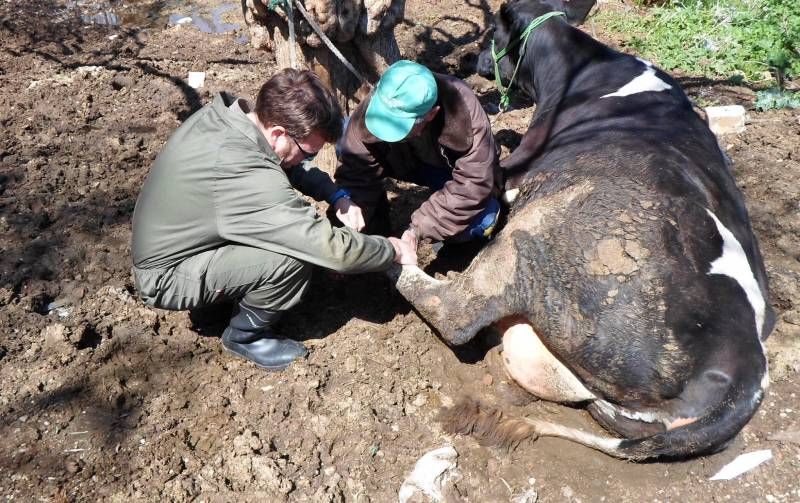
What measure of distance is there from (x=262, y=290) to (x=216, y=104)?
78 centimetres

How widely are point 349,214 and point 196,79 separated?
3042mm

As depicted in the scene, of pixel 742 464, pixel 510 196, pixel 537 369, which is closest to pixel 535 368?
pixel 537 369

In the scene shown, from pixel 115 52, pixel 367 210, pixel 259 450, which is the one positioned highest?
pixel 367 210

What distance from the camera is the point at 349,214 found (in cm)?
298

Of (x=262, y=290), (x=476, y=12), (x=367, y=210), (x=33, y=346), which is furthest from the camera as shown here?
(x=476, y=12)

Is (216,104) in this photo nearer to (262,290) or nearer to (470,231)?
(262,290)

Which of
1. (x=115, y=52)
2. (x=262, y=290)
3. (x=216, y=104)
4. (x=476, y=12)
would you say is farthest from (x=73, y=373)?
(x=476, y=12)

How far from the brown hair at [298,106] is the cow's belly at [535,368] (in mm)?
1143

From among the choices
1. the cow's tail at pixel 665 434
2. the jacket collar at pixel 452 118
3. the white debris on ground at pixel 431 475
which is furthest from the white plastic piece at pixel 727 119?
the white debris on ground at pixel 431 475

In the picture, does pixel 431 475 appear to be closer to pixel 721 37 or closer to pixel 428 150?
pixel 428 150

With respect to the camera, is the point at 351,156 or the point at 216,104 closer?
the point at 216,104

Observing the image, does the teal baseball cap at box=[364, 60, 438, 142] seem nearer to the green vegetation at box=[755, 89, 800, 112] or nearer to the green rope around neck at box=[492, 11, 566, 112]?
the green rope around neck at box=[492, 11, 566, 112]

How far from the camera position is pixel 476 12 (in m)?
7.38

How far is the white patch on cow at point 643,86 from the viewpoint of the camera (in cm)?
352
